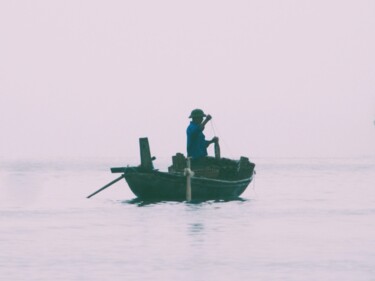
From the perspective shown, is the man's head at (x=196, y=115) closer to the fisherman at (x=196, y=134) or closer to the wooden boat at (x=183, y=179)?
the fisherman at (x=196, y=134)

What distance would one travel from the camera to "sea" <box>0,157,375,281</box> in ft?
65.7

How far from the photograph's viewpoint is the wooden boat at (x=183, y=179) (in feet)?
117

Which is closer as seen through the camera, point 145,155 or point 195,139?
point 145,155

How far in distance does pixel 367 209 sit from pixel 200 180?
7011 mm

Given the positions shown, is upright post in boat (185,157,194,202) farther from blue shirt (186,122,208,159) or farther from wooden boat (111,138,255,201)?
blue shirt (186,122,208,159)

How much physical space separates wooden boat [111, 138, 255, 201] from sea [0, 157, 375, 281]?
48 cm

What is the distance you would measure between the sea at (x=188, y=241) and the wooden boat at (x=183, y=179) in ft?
1.59

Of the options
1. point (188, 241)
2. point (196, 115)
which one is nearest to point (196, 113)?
point (196, 115)

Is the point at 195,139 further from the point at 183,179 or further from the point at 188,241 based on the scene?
the point at 188,241

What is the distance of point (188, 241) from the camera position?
26141 millimetres

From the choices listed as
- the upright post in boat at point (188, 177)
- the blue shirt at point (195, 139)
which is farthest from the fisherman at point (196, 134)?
the upright post in boat at point (188, 177)

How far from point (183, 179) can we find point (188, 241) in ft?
32.5

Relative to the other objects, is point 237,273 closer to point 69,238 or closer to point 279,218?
point 69,238

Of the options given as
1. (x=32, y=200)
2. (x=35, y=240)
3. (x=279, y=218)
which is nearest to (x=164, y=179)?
(x=279, y=218)
